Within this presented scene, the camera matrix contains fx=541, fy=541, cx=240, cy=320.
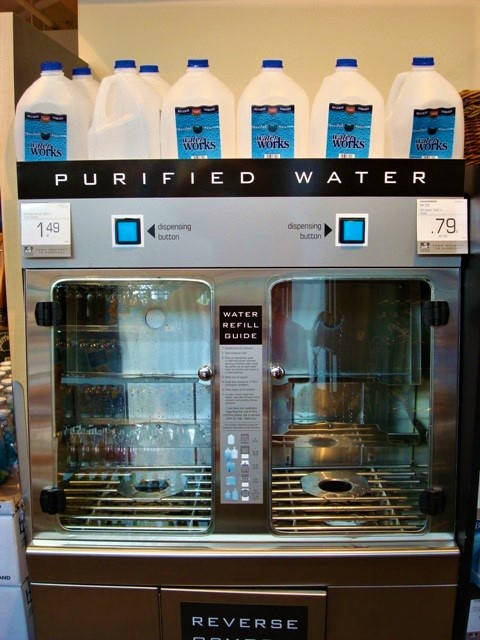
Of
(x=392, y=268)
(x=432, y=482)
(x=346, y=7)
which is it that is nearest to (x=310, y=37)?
(x=346, y=7)

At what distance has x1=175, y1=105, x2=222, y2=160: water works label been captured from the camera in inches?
51.5

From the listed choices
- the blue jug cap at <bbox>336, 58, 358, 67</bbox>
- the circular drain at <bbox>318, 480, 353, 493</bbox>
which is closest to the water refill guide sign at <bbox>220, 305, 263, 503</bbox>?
the circular drain at <bbox>318, 480, 353, 493</bbox>

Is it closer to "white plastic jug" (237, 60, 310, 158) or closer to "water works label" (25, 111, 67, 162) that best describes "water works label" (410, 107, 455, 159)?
"white plastic jug" (237, 60, 310, 158)

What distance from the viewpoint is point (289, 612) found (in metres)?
1.36

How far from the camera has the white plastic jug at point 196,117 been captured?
131cm

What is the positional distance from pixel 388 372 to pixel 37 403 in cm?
96

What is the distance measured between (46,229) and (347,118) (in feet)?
2.53

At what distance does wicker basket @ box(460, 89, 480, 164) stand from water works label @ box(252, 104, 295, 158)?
0.48m

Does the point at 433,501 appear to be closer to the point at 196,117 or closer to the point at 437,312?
the point at 437,312

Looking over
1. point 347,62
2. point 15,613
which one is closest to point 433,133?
point 347,62

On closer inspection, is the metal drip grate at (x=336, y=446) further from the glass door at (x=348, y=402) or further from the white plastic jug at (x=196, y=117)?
the white plastic jug at (x=196, y=117)

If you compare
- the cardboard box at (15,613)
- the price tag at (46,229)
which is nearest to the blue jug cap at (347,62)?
the price tag at (46,229)

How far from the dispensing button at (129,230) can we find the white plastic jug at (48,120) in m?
0.23

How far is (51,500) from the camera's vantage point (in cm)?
137
